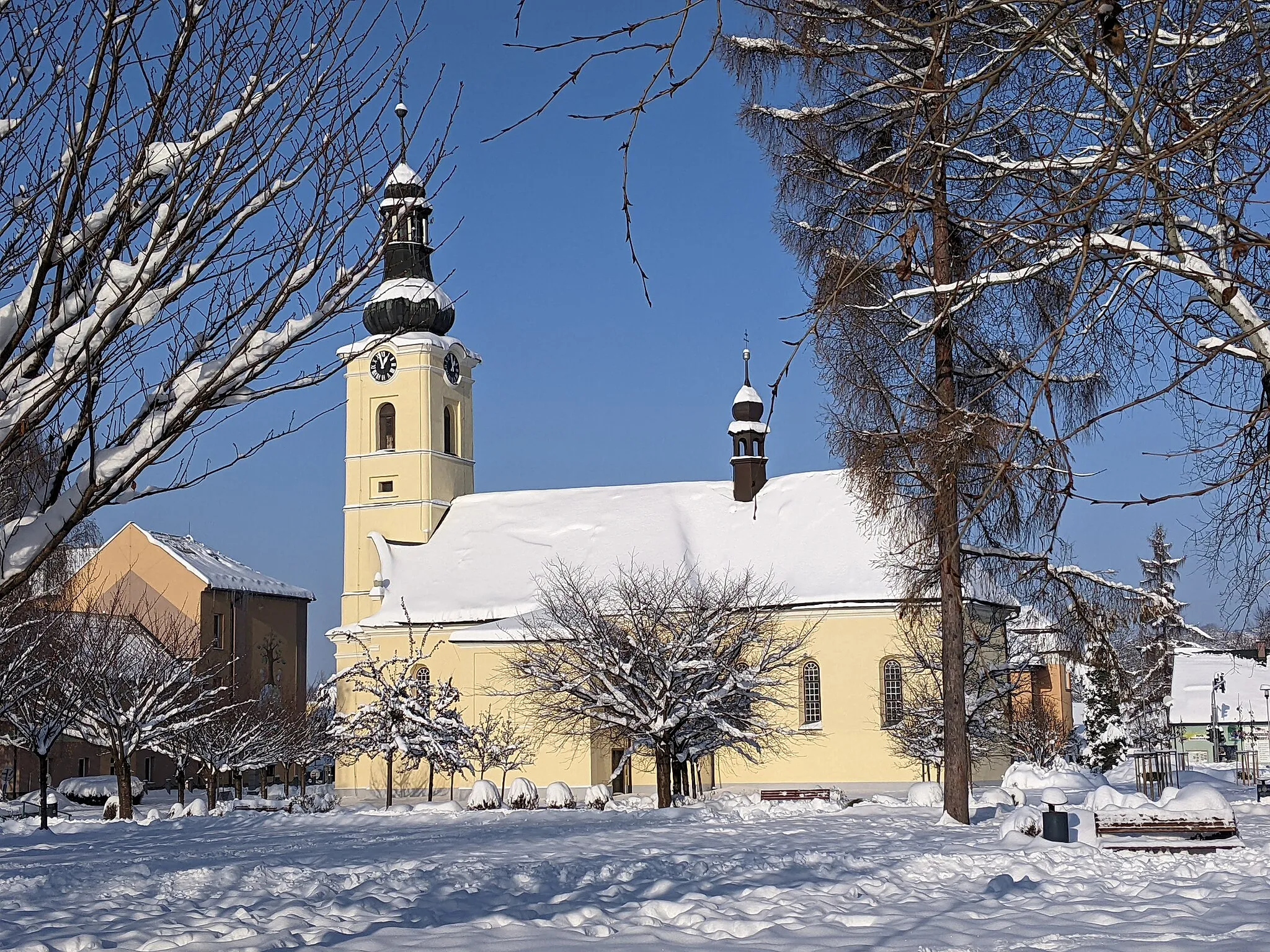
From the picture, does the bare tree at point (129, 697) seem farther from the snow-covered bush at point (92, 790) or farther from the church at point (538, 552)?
the snow-covered bush at point (92, 790)

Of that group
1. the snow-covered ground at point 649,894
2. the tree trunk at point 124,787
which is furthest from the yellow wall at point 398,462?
the snow-covered ground at point 649,894

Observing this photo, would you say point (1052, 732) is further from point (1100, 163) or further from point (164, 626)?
point (1100, 163)

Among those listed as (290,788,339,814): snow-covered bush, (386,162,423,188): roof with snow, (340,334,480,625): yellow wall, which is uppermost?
(340,334,480,625): yellow wall

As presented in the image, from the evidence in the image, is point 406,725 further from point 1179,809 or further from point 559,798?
point 1179,809

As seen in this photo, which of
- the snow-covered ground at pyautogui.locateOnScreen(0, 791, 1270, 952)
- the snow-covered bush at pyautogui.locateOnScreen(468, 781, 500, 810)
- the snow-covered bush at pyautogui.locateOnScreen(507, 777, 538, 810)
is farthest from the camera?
the snow-covered bush at pyautogui.locateOnScreen(507, 777, 538, 810)

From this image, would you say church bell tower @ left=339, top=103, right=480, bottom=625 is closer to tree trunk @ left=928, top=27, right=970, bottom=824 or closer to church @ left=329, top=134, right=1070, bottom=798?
church @ left=329, top=134, right=1070, bottom=798

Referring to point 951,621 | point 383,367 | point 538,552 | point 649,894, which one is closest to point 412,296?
point 383,367

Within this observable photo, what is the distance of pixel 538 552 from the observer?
45.5 meters

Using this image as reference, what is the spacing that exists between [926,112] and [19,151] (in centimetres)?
397

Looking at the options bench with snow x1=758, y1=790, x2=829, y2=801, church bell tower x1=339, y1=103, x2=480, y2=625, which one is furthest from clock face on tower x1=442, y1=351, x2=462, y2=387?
bench with snow x1=758, y1=790, x2=829, y2=801

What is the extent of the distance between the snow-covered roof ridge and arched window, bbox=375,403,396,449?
1274cm

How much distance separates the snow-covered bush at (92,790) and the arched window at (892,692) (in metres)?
24.7

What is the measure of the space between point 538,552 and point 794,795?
1964 cm

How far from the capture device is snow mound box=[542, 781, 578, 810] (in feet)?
99.7
